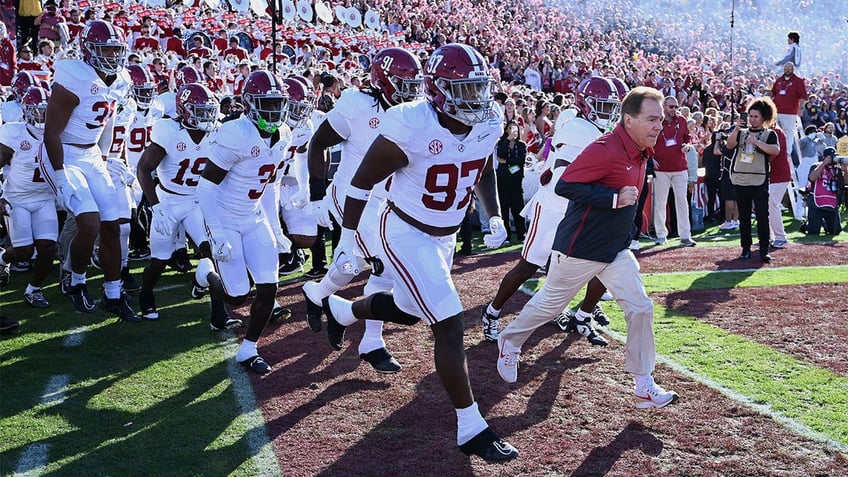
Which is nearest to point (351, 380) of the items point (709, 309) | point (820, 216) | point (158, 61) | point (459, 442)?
point (459, 442)

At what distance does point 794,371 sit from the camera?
5434 millimetres

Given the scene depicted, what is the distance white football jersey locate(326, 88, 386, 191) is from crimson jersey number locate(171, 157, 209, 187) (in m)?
1.70

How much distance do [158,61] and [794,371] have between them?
1198 centimetres

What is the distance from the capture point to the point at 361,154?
6176mm

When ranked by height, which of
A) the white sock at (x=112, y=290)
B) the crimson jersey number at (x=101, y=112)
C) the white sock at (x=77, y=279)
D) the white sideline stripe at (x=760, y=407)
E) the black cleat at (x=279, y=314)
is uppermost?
the crimson jersey number at (x=101, y=112)

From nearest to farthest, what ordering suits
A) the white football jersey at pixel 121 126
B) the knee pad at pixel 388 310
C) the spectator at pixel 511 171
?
the knee pad at pixel 388 310, the white football jersey at pixel 121 126, the spectator at pixel 511 171

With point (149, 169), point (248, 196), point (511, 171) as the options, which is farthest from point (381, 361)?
point (511, 171)

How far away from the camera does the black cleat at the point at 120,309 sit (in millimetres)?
6848

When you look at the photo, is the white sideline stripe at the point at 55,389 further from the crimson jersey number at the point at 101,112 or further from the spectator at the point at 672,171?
the spectator at the point at 672,171

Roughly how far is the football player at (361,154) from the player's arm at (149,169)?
1.44 meters

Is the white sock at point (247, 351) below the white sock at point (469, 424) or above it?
above

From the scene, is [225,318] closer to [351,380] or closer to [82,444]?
[351,380]

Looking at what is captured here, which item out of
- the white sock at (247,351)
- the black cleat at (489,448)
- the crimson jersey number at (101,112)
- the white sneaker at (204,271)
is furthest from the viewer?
the crimson jersey number at (101,112)

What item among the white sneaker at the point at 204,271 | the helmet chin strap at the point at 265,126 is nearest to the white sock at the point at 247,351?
the white sneaker at the point at 204,271
